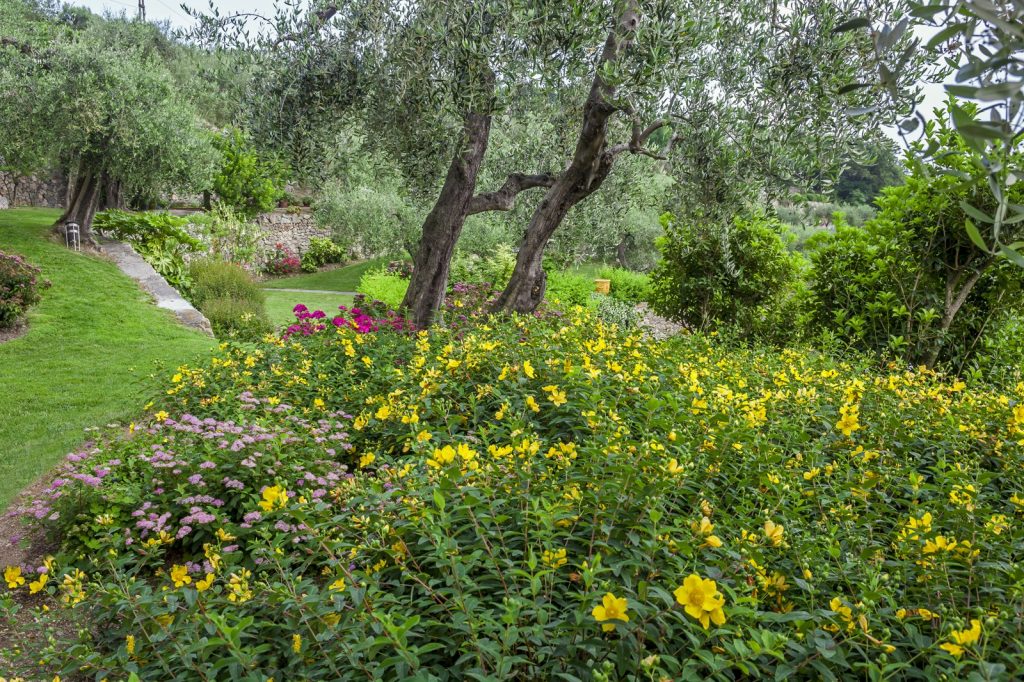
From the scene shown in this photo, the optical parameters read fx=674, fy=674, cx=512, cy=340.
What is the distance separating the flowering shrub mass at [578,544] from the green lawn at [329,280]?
18258mm

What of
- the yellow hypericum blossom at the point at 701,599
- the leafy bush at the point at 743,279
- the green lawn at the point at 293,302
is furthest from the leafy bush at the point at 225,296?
the yellow hypericum blossom at the point at 701,599

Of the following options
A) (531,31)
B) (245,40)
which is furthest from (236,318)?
(531,31)

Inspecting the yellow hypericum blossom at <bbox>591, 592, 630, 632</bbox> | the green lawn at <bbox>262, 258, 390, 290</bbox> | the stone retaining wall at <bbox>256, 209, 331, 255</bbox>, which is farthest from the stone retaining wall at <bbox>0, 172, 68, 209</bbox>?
the yellow hypericum blossom at <bbox>591, 592, 630, 632</bbox>

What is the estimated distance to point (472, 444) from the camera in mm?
3641

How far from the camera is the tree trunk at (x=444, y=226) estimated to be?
7.57 m

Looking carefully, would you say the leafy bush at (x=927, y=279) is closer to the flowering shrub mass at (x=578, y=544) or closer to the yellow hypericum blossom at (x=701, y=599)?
the flowering shrub mass at (x=578, y=544)

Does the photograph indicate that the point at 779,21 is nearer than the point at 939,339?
Yes

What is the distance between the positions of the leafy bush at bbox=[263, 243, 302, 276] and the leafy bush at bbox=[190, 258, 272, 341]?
329 inches

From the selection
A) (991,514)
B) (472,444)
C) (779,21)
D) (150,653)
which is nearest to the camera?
(150,653)

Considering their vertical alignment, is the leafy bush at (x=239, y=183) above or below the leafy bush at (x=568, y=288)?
above

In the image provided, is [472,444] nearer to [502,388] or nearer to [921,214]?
[502,388]

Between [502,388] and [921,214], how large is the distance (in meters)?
6.32

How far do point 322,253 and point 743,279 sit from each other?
20.1m

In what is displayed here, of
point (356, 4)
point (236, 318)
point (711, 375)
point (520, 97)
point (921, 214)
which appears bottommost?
point (236, 318)
